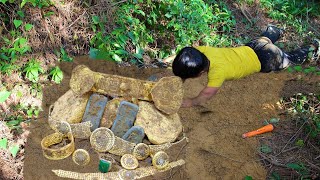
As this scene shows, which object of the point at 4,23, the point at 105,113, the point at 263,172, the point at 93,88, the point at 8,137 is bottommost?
the point at 263,172

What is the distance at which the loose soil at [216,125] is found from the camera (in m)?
2.52

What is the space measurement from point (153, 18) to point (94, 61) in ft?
3.51

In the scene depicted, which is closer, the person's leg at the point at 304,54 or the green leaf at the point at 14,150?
the green leaf at the point at 14,150

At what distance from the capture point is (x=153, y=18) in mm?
4145

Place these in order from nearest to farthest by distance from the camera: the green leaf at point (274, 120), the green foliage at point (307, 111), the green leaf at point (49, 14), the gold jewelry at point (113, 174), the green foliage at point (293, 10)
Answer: the gold jewelry at point (113, 174)
the green foliage at point (307, 111)
the green leaf at point (274, 120)
the green leaf at point (49, 14)
the green foliage at point (293, 10)

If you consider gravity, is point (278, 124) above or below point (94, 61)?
below

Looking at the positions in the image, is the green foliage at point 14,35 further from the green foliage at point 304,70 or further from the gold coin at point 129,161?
the green foliage at point 304,70

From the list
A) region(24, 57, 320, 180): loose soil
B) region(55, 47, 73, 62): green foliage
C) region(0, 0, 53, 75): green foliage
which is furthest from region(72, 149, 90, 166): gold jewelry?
region(55, 47, 73, 62): green foliage

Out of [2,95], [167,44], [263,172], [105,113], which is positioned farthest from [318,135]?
[2,95]

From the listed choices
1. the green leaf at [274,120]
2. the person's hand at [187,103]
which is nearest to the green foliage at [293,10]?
the green leaf at [274,120]

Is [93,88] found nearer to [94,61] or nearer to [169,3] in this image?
A: [94,61]

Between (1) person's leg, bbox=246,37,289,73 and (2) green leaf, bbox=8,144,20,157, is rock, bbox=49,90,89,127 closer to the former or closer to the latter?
(2) green leaf, bbox=8,144,20,157

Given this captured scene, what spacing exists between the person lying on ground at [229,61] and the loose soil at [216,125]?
0.68 feet

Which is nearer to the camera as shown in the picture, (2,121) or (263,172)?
(263,172)
